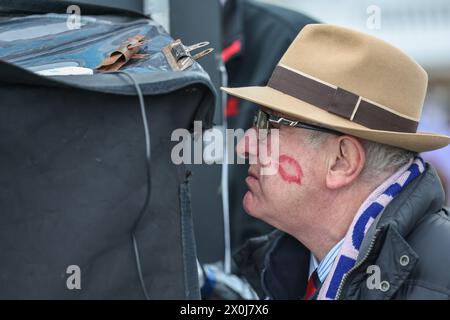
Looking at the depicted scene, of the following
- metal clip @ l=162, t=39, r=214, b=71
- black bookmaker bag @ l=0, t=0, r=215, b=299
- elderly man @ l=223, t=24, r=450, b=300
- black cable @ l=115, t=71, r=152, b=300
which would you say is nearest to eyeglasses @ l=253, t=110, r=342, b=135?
elderly man @ l=223, t=24, r=450, b=300

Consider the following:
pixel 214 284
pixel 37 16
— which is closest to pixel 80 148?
pixel 37 16

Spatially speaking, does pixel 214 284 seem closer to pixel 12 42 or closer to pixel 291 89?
pixel 291 89

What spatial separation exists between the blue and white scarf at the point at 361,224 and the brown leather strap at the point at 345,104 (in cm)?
14

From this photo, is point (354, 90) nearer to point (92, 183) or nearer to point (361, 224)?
point (361, 224)

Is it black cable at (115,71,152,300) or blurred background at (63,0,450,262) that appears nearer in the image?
black cable at (115,71,152,300)

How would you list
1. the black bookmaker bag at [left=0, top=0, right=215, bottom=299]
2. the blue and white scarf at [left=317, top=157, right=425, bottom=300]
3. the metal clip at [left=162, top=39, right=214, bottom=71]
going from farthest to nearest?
the blue and white scarf at [left=317, top=157, right=425, bottom=300]
the metal clip at [left=162, top=39, right=214, bottom=71]
the black bookmaker bag at [left=0, top=0, right=215, bottom=299]

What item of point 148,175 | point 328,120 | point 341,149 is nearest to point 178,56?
point 148,175

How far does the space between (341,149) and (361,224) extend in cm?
24

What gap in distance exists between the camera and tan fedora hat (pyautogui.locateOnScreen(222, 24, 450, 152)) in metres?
2.02

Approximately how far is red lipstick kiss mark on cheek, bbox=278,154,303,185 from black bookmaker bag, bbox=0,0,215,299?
25.0 inches

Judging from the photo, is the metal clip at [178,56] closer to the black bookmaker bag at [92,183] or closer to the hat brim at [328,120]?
the black bookmaker bag at [92,183]

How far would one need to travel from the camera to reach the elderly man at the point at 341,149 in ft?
6.51

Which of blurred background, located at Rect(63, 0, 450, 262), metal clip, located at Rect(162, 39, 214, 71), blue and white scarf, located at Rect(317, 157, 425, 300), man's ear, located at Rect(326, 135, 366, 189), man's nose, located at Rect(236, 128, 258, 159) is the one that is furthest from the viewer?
blurred background, located at Rect(63, 0, 450, 262)

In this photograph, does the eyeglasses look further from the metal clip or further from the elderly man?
the metal clip
